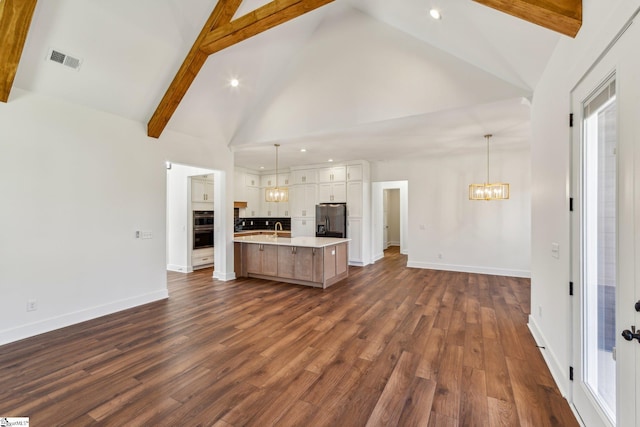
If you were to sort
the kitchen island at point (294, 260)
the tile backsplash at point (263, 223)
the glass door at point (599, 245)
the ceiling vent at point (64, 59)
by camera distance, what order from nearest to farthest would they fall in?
the glass door at point (599, 245), the ceiling vent at point (64, 59), the kitchen island at point (294, 260), the tile backsplash at point (263, 223)

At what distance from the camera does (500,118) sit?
3.96 metres

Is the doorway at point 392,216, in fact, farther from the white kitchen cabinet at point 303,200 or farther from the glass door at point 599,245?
the glass door at point 599,245

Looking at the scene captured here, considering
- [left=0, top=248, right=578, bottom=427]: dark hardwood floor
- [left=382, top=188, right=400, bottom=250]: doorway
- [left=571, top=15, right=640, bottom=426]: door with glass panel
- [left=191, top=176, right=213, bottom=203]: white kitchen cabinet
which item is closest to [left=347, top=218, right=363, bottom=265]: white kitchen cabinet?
[left=0, top=248, right=578, bottom=427]: dark hardwood floor

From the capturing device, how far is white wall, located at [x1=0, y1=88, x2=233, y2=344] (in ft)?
9.87

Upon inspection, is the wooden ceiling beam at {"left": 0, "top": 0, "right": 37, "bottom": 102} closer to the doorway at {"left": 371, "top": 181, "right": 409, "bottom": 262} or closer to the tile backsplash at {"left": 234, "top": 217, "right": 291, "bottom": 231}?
the tile backsplash at {"left": 234, "top": 217, "right": 291, "bottom": 231}

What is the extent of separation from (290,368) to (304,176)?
594 centimetres

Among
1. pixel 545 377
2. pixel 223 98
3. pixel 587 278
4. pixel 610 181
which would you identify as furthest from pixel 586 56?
pixel 223 98

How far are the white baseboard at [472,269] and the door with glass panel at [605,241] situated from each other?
4674 mm

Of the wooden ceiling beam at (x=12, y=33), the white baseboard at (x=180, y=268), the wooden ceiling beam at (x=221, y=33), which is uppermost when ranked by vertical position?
the wooden ceiling beam at (x=221, y=33)

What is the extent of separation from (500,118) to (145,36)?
4.82 meters

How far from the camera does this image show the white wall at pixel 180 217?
645cm

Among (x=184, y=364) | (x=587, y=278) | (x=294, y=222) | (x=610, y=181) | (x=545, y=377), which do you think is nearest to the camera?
(x=610, y=181)

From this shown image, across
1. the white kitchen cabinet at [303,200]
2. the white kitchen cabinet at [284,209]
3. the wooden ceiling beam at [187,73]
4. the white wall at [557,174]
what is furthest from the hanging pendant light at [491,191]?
the white kitchen cabinet at [284,209]

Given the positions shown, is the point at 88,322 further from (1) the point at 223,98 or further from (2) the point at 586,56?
(2) the point at 586,56
